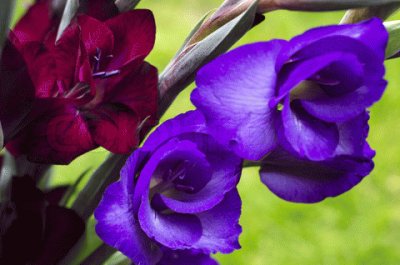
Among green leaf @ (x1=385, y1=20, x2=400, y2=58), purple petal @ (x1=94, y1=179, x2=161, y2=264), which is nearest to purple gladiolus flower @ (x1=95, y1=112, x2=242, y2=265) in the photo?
purple petal @ (x1=94, y1=179, x2=161, y2=264)

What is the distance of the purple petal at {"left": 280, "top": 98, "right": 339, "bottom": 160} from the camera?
0.39 meters

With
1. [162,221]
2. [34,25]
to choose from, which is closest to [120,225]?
[162,221]

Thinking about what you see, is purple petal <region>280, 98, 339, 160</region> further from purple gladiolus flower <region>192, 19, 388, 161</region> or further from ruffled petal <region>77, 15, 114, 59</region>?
ruffled petal <region>77, 15, 114, 59</region>

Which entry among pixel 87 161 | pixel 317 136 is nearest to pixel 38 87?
pixel 317 136

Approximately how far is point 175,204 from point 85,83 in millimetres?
82

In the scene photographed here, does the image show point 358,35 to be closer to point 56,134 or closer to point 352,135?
point 352,135

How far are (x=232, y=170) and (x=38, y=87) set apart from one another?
4.5 inches

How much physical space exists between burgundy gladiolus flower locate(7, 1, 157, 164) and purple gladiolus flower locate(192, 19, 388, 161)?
7 centimetres

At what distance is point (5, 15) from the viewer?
0.39 metres

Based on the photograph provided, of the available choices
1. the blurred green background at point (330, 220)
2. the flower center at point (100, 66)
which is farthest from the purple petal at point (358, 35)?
the blurred green background at point (330, 220)

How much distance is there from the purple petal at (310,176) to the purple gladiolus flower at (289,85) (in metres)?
0.02

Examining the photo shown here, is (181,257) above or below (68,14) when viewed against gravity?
below

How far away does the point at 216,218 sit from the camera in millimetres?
430

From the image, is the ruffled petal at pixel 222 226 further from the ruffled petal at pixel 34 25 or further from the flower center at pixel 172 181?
the ruffled petal at pixel 34 25
